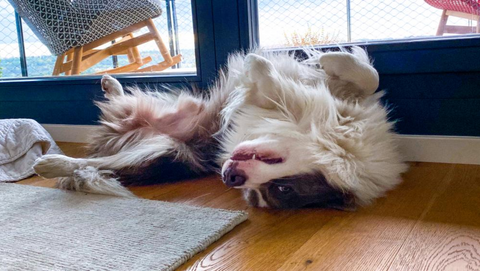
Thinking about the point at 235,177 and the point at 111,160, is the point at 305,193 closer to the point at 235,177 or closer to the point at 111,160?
the point at 235,177

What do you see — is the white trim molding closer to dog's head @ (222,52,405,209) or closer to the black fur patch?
dog's head @ (222,52,405,209)

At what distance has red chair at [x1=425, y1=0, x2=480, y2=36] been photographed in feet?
5.88

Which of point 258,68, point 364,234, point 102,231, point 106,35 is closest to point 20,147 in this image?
point 106,35

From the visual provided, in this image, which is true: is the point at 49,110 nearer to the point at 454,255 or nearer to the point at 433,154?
the point at 433,154

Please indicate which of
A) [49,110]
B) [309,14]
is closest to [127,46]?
[49,110]

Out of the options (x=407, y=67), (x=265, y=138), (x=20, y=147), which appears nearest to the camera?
(x=265, y=138)

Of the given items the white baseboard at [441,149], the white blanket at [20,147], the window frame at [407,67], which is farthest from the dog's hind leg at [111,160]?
the white baseboard at [441,149]

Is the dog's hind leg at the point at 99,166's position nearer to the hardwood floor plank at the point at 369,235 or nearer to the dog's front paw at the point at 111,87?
the dog's front paw at the point at 111,87

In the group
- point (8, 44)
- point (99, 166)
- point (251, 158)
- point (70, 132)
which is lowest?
point (70, 132)

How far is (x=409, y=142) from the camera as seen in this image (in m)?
1.98

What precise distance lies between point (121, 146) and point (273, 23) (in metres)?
0.95

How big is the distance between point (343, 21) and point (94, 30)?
153 cm

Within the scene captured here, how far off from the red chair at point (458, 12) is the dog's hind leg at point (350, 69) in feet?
1.49

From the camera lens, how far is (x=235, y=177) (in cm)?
134
